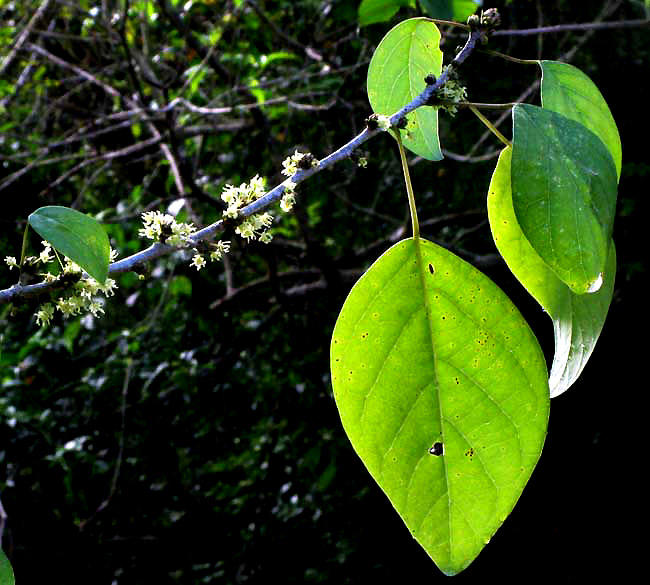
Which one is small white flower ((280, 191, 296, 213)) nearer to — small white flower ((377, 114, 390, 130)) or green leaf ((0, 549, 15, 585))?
small white flower ((377, 114, 390, 130))

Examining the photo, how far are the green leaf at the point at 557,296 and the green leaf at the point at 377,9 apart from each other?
79 cm

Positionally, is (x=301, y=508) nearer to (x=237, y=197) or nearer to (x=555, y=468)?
(x=555, y=468)

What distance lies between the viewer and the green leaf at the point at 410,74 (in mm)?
656

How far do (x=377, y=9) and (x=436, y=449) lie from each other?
103cm

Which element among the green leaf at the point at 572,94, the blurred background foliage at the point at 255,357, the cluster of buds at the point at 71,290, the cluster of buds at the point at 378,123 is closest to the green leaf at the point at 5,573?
the cluster of buds at the point at 71,290

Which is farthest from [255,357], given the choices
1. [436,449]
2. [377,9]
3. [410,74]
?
[436,449]

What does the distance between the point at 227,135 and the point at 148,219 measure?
7.14 feet

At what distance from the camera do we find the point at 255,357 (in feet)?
8.01

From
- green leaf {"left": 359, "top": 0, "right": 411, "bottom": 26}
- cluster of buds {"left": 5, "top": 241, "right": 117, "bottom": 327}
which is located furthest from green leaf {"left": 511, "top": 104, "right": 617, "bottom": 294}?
green leaf {"left": 359, "top": 0, "right": 411, "bottom": 26}

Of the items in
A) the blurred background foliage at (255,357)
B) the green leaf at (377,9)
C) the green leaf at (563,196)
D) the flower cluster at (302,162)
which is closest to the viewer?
the green leaf at (563,196)

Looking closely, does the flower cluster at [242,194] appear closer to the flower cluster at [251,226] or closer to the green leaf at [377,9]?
the flower cluster at [251,226]

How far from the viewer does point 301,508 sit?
7.64 feet

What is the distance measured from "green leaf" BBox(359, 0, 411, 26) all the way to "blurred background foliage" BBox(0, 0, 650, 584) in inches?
26.9

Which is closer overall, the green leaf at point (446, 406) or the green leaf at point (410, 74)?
the green leaf at point (446, 406)
